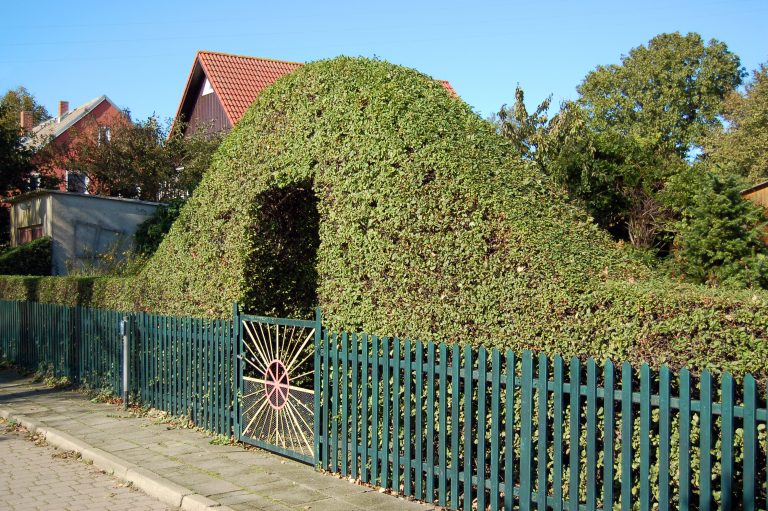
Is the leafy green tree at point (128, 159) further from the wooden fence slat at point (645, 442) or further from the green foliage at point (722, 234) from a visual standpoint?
the wooden fence slat at point (645, 442)

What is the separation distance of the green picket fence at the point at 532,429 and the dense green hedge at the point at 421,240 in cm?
28

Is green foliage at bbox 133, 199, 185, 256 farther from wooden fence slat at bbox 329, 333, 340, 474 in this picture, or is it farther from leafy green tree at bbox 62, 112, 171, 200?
wooden fence slat at bbox 329, 333, 340, 474

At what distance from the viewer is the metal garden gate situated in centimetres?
784

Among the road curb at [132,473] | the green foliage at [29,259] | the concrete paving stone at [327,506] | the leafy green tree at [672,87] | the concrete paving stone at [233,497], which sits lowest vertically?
the road curb at [132,473]

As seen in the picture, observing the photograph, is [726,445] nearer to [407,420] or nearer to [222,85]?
[407,420]

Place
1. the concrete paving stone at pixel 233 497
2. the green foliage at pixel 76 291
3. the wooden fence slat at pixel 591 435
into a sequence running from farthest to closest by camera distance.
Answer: the green foliage at pixel 76 291 → the concrete paving stone at pixel 233 497 → the wooden fence slat at pixel 591 435

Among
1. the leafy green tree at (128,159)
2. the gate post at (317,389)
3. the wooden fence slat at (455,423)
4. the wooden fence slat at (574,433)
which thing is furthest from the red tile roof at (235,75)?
the wooden fence slat at (574,433)

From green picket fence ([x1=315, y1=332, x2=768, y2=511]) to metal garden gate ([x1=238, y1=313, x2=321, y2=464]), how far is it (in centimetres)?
43

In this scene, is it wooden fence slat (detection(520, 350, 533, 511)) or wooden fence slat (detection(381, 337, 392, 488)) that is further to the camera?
wooden fence slat (detection(381, 337, 392, 488))

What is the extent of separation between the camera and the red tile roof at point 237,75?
2869cm

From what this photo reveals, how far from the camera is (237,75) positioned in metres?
30.1

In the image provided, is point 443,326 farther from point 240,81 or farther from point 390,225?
point 240,81

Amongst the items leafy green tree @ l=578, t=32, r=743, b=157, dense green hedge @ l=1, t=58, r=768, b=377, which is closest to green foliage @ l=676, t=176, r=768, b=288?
dense green hedge @ l=1, t=58, r=768, b=377

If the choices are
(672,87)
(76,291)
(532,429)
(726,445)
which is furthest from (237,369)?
(672,87)
